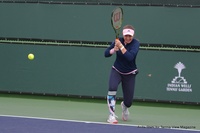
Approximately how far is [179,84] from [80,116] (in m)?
2.75

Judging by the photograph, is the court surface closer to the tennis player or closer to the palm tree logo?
the tennis player

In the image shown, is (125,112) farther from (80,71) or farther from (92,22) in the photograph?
(92,22)

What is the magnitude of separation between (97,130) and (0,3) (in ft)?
17.8

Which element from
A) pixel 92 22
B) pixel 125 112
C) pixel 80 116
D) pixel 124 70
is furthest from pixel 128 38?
pixel 92 22

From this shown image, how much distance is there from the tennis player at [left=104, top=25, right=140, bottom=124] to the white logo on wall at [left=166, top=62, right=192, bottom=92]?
2.48 metres

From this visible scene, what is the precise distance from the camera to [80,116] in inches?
346

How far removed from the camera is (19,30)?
11.4 m

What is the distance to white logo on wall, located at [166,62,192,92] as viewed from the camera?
34.5ft

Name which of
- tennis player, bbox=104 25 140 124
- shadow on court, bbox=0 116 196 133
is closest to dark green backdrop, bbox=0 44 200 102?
tennis player, bbox=104 25 140 124

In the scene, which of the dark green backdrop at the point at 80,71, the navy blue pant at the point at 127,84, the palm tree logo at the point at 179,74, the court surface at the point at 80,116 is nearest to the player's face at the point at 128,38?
the navy blue pant at the point at 127,84

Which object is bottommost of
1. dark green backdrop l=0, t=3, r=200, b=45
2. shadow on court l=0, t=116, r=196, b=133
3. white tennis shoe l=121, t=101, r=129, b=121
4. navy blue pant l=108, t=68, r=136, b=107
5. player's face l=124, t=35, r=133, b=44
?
shadow on court l=0, t=116, r=196, b=133

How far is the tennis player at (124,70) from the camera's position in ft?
26.1

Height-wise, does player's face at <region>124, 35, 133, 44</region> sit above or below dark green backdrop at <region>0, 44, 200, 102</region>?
above

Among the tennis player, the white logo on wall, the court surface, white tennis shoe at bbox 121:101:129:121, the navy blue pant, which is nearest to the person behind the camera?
the court surface
